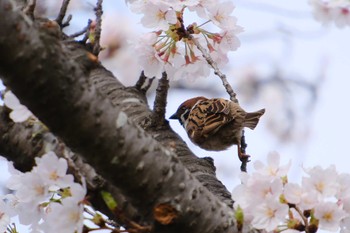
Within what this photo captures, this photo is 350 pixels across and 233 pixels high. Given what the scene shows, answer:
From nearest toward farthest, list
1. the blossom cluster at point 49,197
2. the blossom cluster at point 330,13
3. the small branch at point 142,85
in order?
the blossom cluster at point 49,197 → the small branch at point 142,85 → the blossom cluster at point 330,13

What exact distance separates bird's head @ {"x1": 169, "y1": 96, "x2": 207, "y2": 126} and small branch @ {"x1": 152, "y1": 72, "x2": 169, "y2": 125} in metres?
2.66

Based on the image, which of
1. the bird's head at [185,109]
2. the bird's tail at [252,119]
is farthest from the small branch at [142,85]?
the bird's head at [185,109]

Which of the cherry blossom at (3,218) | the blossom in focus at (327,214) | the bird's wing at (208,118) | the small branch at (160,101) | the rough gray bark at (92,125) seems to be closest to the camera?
the rough gray bark at (92,125)

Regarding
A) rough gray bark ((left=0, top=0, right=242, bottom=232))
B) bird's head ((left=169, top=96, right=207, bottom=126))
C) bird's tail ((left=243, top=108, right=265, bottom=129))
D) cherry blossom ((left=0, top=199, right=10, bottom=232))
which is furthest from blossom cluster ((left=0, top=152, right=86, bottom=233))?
bird's head ((left=169, top=96, right=207, bottom=126))

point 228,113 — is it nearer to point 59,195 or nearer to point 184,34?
point 184,34

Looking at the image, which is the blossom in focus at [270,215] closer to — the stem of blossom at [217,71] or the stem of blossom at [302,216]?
the stem of blossom at [302,216]

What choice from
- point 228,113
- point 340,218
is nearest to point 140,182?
point 340,218

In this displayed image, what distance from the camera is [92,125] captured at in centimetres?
155

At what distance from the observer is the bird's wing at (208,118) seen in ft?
16.1

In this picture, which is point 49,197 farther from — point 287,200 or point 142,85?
point 142,85

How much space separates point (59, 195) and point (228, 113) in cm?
310

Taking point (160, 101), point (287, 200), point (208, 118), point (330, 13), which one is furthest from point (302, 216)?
point (208, 118)

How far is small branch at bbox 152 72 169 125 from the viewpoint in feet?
8.08

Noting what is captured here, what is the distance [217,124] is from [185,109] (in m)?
0.52
